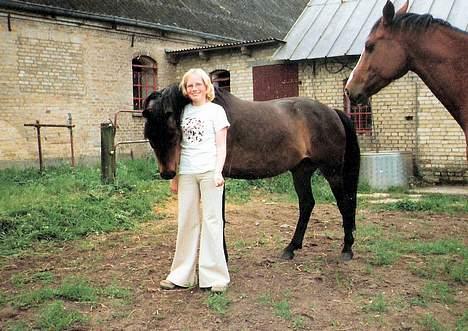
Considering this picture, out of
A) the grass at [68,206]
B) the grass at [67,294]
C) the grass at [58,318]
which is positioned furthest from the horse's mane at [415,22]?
the grass at [68,206]

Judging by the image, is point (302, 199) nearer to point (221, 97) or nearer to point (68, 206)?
point (221, 97)

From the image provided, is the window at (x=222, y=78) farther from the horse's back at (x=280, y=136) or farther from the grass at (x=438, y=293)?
the grass at (x=438, y=293)

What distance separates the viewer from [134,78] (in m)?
16.2

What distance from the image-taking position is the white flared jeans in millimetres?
4152

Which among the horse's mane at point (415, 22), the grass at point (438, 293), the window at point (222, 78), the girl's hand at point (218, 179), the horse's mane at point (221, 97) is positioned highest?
the window at point (222, 78)

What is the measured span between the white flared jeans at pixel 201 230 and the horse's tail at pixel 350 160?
1784 millimetres

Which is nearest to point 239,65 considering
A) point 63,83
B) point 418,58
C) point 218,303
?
point 63,83

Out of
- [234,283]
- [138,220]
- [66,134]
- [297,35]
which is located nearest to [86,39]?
[66,134]

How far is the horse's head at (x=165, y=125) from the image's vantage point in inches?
158

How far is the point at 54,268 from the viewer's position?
5105 mm

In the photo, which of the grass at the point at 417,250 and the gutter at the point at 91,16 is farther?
the gutter at the point at 91,16

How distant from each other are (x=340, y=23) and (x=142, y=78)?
21.6ft

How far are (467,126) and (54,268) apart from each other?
3.99 meters

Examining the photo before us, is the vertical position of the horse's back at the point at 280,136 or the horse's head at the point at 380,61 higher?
the horse's head at the point at 380,61
